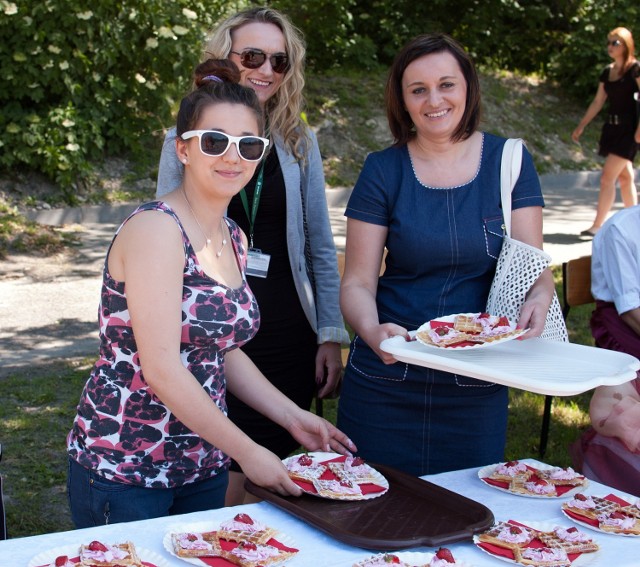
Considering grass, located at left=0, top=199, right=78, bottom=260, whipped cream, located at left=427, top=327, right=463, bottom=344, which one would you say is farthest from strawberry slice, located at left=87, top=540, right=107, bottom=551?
grass, located at left=0, top=199, right=78, bottom=260

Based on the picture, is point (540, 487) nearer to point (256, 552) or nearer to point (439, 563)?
point (439, 563)

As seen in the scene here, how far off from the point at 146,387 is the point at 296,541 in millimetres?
520

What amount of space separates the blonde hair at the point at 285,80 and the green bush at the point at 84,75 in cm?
694

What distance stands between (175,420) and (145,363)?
24 centimetres

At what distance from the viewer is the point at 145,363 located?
219 centimetres

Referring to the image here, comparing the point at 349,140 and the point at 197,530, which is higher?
the point at 349,140

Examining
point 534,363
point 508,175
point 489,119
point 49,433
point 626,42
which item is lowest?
point 49,433

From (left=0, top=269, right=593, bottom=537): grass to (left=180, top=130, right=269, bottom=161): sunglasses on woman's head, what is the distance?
2.26m

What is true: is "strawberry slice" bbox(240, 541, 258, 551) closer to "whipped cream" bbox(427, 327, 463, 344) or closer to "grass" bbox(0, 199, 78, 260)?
"whipped cream" bbox(427, 327, 463, 344)

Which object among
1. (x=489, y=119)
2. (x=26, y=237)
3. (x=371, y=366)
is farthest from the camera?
(x=489, y=119)

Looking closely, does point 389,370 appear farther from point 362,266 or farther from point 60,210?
point 60,210

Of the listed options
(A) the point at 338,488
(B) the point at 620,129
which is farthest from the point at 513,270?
(B) the point at 620,129

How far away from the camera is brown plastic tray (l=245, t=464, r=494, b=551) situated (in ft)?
7.14

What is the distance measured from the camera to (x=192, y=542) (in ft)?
6.82
